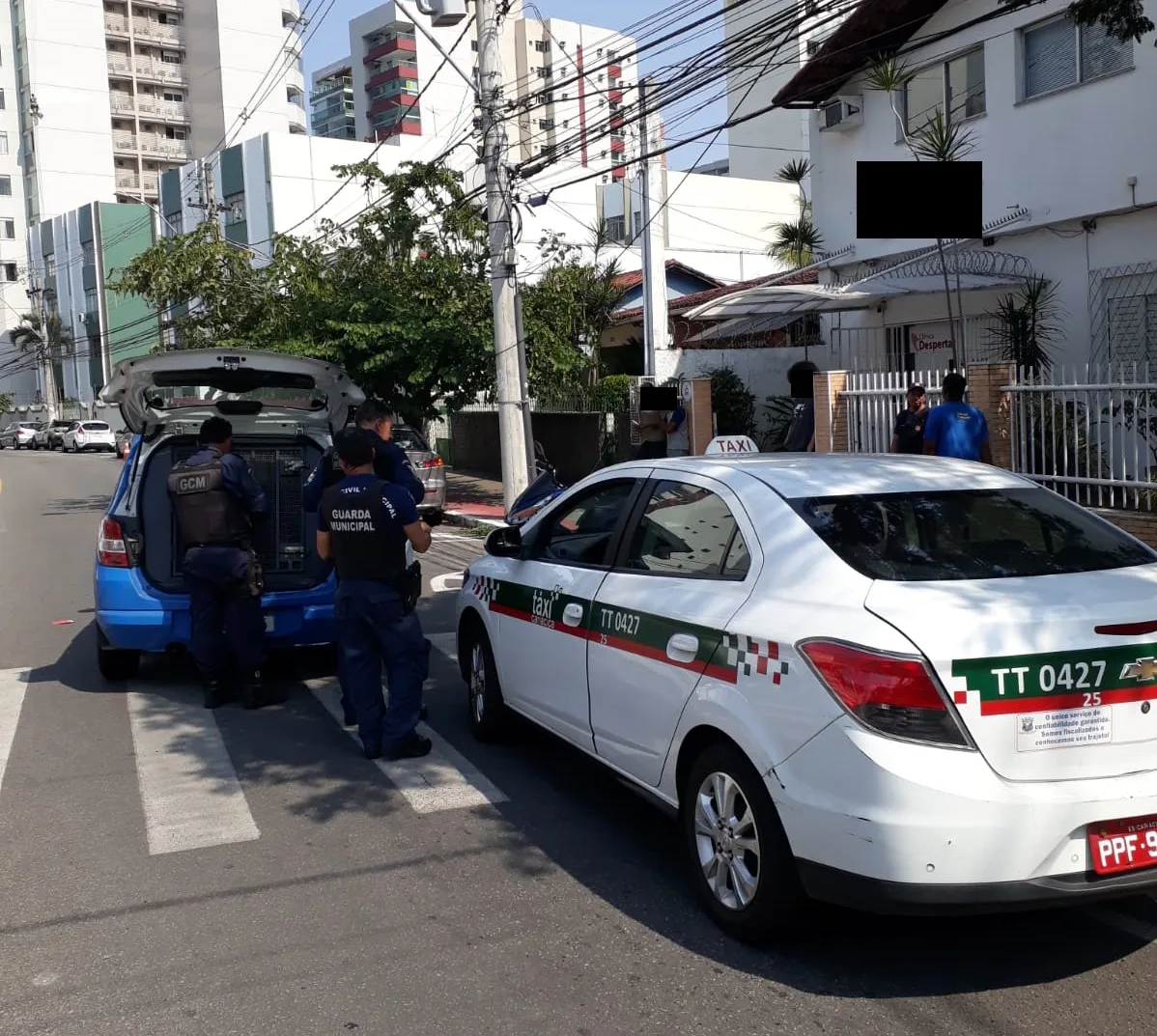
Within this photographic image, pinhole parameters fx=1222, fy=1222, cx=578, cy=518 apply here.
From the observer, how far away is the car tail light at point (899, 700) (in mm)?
3555

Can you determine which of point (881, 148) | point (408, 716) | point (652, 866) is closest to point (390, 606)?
point (408, 716)

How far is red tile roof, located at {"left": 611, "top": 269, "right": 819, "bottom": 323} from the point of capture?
2080 centimetres

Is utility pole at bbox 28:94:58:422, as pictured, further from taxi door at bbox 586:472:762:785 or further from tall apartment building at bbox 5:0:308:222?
taxi door at bbox 586:472:762:785

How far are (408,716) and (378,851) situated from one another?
129cm

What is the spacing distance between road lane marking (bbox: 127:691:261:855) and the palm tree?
1446 centimetres

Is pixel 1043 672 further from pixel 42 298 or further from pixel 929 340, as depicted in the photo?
pixel 42 298

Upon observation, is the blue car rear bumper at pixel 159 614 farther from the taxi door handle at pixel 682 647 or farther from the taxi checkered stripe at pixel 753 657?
the taxi checkered stripe at pixel 753 657

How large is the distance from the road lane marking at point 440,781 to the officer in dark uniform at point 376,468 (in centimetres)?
70

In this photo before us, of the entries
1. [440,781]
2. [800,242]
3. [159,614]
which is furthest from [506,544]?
[800,242]

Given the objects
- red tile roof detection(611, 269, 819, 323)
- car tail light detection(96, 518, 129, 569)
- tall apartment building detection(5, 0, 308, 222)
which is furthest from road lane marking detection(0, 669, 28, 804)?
tall apartment building detection(5, 0, 308, 222)

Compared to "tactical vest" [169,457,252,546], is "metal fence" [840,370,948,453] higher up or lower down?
higher up

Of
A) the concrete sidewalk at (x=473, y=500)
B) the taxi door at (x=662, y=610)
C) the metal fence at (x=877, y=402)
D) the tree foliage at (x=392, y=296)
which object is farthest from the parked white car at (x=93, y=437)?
the taxi door at (x=662, y=610)

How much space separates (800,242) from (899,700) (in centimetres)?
1923

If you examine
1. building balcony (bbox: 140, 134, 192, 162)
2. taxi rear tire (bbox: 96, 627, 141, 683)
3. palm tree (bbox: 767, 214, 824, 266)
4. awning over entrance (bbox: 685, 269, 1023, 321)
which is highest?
building balcony (bbox: 140, 134, 192, 162)
